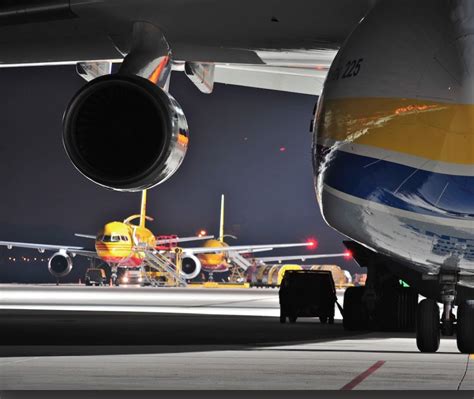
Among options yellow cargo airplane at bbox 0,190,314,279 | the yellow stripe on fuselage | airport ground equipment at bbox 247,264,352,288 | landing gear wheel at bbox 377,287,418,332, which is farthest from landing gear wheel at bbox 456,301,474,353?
airport ground equipment at bbox 247,264,352,288

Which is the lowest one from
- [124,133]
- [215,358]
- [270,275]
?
[270,275]

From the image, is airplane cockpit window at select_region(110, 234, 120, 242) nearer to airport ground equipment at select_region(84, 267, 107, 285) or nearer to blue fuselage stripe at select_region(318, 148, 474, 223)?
airport ground equipment at select_region(84, 267, 107, 285)

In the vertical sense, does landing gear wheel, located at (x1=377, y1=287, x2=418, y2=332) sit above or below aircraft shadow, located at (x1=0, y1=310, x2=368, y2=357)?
above

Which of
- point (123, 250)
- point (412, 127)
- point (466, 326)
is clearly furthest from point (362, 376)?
point (123, 250)

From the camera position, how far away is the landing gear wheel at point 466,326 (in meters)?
11.1

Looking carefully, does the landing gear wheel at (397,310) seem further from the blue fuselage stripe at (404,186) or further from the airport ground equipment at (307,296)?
the blue fuselage stripe at (404,186)

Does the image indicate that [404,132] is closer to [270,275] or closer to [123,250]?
[123,250]

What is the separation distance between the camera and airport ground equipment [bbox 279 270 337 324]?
67.0 feet

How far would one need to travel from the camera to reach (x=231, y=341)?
13.8 meters

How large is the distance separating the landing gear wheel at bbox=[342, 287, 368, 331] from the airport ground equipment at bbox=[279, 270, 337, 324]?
10.6 ft

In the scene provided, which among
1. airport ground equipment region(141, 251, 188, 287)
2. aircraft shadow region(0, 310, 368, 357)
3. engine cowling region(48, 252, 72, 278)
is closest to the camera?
aircraft shadow region(0, 310, 368, 357)

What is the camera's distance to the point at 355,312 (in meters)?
16.8

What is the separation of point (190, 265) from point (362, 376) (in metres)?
49.1

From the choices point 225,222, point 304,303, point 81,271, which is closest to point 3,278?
point 81,271
